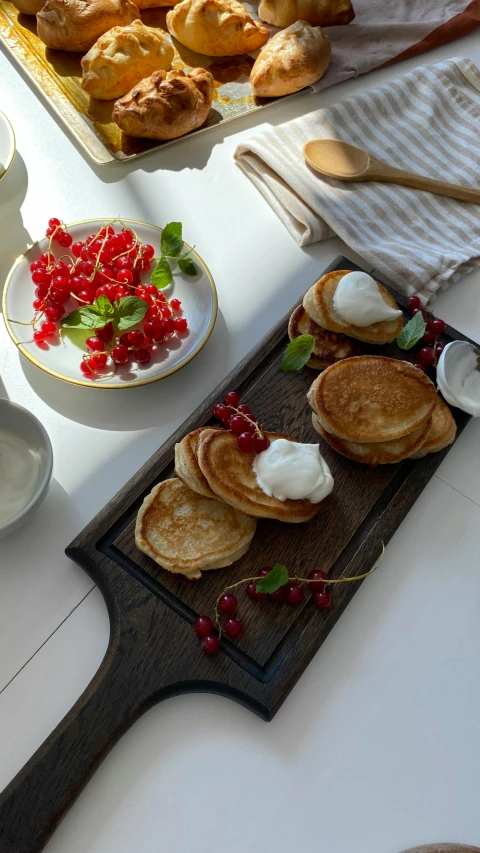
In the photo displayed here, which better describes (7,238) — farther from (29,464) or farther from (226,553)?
(226,553)

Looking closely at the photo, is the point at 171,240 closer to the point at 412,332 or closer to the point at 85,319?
the point at 85,319

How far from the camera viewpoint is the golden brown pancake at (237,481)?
0.94m

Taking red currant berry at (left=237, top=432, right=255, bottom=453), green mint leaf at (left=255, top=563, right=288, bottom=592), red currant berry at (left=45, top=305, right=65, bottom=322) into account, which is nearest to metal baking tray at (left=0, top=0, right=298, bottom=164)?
red currant berry at (left=45, top=305, right=65, bottom=322)

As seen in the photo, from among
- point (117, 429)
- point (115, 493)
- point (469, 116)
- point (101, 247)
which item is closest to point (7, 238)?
point (101, 247)

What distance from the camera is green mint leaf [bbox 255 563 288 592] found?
917 millimetres

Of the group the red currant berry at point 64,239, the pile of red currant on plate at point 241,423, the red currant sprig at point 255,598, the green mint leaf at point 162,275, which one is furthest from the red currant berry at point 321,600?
the red currant berry at point 64,239

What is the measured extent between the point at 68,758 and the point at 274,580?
1.11ft

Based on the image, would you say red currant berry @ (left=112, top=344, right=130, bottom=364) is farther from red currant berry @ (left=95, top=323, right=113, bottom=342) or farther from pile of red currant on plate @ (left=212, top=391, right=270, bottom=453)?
pile of red currant on plate @ (left=212, top=391, right=270, bottom=453)

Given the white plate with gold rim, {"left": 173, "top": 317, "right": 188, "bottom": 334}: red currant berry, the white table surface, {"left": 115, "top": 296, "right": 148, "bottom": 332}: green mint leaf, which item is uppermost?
the white plate with gold rim

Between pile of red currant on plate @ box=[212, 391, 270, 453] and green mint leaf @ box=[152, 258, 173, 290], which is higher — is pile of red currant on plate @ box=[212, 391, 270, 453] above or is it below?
below

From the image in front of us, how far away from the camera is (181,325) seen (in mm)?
1162

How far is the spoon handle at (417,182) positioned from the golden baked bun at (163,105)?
1.32 feet

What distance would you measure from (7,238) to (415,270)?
81 cm

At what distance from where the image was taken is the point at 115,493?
41.3 inches
